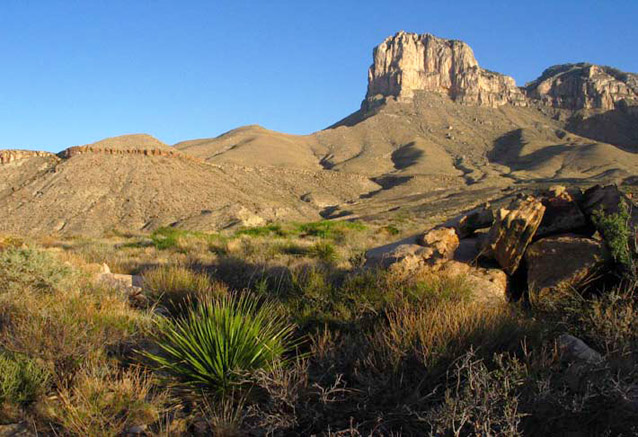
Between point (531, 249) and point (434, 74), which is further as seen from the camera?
point (434, 74)

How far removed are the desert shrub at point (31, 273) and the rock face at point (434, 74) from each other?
133712 mm

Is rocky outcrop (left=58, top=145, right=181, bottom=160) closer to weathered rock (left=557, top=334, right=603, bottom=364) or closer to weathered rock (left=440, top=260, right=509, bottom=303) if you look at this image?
weathered rock (left=440, top=260, right=509, bottom=303)

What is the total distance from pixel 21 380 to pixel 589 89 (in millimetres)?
160061

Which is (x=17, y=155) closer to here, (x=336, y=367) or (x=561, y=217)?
(x=561, y=217)

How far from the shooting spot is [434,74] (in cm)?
14688

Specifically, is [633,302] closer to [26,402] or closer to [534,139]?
[26,402]

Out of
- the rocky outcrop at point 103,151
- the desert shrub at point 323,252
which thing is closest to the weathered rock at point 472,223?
the desert shrub at point 323,252

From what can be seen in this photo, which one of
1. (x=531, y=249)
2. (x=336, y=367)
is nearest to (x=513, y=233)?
(x=531, y=249)

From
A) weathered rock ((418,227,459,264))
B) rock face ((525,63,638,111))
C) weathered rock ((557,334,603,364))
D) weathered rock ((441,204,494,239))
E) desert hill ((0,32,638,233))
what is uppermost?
rock face ((525,63,638,111))

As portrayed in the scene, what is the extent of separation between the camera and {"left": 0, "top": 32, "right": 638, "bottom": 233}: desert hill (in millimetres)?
42500

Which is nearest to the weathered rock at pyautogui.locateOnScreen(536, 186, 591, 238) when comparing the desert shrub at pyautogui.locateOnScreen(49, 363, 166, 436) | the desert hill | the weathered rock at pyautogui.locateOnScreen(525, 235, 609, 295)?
the weathered rock at pyautogui.locateOnScreen(525, 235, 609, 295)

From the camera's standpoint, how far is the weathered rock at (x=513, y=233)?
6.58 m

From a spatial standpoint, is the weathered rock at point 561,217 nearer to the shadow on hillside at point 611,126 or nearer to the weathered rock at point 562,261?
the weathered rock at point 562,261

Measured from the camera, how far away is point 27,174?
47.9 m
